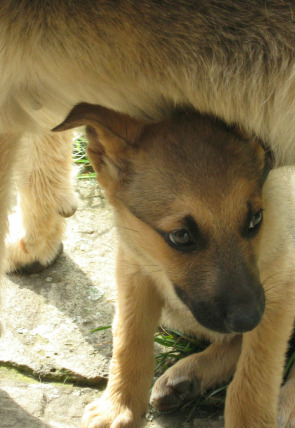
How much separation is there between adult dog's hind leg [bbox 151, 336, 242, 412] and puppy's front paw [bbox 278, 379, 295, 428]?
31 cm

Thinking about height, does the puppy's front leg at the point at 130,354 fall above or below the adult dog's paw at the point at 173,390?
above

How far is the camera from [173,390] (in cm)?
368

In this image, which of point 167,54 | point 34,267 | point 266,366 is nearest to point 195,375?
point 266,366

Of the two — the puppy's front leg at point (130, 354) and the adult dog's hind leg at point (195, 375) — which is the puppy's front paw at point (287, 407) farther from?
the puppy's front leg at point (130, 354)

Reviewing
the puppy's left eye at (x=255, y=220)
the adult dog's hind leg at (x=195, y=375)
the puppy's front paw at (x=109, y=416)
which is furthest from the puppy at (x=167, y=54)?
the puppy's front paw at (x=109, y=416)

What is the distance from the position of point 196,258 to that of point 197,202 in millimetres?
226

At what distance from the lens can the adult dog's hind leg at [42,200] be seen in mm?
4582

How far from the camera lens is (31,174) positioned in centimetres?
461

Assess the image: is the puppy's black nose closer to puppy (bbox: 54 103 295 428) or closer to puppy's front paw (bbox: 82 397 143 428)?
puppy (bbox: 54 103 295 428)

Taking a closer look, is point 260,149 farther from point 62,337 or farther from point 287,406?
point 62,337

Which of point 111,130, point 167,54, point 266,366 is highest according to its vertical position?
point 167,54

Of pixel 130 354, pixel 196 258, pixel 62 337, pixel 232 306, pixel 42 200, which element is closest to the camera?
pixel 232 306

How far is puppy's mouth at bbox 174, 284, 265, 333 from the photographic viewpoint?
2.79 metres

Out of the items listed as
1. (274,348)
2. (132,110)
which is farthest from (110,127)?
(274,348)
